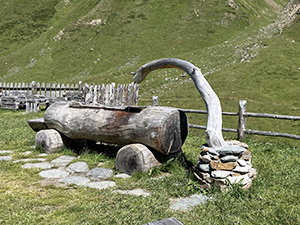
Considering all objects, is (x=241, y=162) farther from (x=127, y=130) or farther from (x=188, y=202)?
(x=127, y=130)

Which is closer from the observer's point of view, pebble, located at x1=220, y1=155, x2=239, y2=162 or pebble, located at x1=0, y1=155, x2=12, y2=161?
pebble, located at x1=220, y1=155, x2=239, y2=162

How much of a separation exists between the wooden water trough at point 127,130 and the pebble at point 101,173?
0.26m

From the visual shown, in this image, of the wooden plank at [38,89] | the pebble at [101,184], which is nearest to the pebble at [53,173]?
the pebble at [101,184]

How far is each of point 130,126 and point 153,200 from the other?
2.14 meters

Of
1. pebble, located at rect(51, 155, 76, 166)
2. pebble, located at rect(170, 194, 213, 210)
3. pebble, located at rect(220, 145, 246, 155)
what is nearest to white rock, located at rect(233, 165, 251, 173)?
pebble, located at rect(220, 145, 246, 155)

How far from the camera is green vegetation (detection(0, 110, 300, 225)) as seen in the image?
12.7 ft

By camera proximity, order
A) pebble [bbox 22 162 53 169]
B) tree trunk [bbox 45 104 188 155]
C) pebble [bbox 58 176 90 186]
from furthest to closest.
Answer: pebble [bbox 22 162 53 169]
tree trunk [bbox 45 104 188 155]
pebble [bbox 58 176 90 186]

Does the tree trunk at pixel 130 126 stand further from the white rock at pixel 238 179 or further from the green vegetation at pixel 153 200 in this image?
the white rock at pixel 238 179

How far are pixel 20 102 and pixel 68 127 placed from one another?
44.4ft

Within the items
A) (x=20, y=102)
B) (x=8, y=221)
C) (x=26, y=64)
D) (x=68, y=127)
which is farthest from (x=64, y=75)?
(x=8, y=221)

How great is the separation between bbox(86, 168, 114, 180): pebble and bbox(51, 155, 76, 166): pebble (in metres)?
1.09

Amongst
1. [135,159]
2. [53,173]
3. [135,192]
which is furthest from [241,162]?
[53,173]

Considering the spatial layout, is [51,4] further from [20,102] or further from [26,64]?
[20,102]

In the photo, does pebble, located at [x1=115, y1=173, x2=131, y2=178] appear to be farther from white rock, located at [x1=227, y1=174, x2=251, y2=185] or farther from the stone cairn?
white rock, located at [x1=227, y1=174, x2=251, y2=185]
